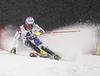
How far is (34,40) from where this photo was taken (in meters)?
5.62

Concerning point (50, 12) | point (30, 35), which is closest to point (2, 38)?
point (50, 12)

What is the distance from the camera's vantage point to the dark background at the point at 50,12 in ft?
24.5

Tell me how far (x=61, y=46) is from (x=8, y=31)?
2.47 metres

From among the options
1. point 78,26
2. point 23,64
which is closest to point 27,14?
point 78,26

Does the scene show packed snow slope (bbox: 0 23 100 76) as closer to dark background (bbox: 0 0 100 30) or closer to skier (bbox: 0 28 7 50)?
skier (bbox: 0 28 7 50)

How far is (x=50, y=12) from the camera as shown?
7.75 m

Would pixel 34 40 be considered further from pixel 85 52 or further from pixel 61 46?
pixel 85 52

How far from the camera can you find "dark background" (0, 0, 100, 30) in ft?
24.5

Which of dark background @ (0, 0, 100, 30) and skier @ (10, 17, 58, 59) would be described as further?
dark background @ (0, 0, 100, 30)

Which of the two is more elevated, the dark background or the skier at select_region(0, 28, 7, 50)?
the dark background

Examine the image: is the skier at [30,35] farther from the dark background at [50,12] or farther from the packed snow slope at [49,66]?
the dark background at [50,12]

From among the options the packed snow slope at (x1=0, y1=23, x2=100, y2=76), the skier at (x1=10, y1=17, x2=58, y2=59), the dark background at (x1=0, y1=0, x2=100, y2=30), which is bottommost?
the packed snow slope at (x1=0, y1=23, x2=100, y2=76)

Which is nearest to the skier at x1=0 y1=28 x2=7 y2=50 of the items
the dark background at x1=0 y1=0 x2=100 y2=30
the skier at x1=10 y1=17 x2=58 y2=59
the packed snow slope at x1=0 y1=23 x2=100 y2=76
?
the dark background at x1=0 y1=0 x2=100 y2=30

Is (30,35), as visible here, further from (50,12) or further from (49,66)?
(50,12)
